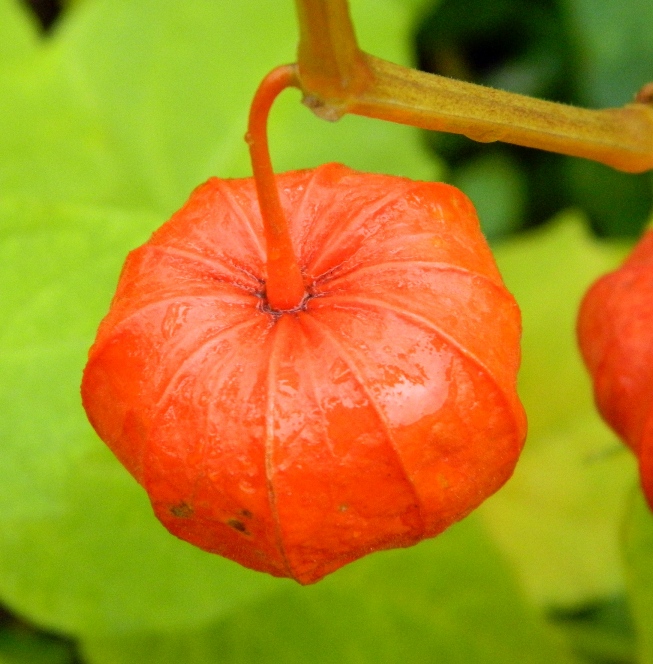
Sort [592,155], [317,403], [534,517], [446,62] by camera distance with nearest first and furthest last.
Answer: [317,403], [592,155], [534,517], [446,62]

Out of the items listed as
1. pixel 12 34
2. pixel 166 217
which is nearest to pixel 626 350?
pixel 166 217

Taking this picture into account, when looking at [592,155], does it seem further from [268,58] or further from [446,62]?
[446,62]

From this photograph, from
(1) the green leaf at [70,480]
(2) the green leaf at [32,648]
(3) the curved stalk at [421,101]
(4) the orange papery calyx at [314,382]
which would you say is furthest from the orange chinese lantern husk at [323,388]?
(2) the green leaf at [32,648]

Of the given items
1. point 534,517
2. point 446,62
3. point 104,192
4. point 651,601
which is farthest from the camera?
point 446,62

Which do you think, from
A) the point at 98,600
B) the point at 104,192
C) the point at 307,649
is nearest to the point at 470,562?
the point at 307,649

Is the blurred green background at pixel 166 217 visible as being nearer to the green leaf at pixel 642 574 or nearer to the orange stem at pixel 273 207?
the green leaf at pixel 642 574

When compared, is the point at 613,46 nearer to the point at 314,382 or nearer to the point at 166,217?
the point at 166,217
